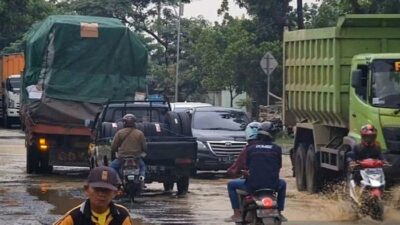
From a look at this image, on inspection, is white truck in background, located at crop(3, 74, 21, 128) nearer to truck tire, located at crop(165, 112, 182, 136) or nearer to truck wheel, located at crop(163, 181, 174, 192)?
truck wheel, located at crop(163, 181, 174, 192)

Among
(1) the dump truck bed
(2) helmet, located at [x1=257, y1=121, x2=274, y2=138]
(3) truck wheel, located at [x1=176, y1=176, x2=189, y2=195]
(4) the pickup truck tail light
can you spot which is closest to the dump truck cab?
(1) the dump truck bed

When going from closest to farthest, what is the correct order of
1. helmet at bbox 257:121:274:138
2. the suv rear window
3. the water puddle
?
helmet at bbox 257:121:274:138 < the water puddle < the suv rear window

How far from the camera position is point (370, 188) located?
15.4 metres

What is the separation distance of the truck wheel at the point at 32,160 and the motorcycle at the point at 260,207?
1127 cm

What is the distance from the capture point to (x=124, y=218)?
6.47 meters

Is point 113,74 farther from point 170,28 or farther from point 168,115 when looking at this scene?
point 170,28

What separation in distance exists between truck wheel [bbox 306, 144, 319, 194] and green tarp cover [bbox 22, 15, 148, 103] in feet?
15.5

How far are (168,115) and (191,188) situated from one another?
66.0 inches

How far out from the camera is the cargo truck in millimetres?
49500

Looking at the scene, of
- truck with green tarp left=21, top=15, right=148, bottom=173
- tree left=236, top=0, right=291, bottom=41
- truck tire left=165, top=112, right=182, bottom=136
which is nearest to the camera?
truck tire left=165, top=112, right=182, bottom=136

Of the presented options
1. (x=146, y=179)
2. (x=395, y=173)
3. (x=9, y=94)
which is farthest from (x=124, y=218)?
(x=9, y=94)

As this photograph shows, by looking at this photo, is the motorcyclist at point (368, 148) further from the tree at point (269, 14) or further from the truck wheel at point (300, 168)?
the tree at point (269, 14)

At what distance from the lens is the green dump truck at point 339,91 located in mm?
17188

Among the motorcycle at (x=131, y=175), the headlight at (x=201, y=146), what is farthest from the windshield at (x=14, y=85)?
the motorcycle at (x=131, y=175)
